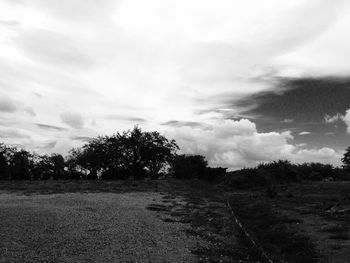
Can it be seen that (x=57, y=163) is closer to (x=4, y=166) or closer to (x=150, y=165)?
(x=4, y=166)

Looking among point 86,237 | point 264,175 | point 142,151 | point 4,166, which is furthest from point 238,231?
point 4,166

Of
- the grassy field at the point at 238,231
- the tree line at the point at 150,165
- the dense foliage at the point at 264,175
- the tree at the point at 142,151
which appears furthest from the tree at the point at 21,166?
the grassy field at the point at 238,231

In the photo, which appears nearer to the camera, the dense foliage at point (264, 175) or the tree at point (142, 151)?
the dense foliage at point (264, 175)

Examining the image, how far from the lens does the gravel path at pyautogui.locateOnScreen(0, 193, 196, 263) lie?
14805 millimetres

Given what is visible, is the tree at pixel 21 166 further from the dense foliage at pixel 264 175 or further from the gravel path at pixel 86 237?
the gravel path at pixel 86 237

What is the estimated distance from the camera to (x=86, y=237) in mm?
17734

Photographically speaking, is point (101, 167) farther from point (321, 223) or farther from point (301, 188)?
point (321, 223)

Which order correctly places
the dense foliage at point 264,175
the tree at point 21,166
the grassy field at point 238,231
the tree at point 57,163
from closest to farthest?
the grassy field at point 238,231, the dense foliage at point 264,175, the tree at point 21,166, the tree at point 57,163

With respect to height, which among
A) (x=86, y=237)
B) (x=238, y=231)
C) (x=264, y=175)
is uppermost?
(x=264, y=175)

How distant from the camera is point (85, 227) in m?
19.9

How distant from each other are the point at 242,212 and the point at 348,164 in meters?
56.3

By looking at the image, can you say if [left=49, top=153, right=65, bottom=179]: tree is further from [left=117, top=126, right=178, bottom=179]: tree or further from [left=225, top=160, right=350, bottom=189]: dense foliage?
[left=225, top=160, right=350, bottom=189]: dense foliage

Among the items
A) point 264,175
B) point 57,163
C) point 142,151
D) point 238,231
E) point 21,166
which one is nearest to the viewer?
point 238,231

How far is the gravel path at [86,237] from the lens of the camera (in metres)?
14.8
